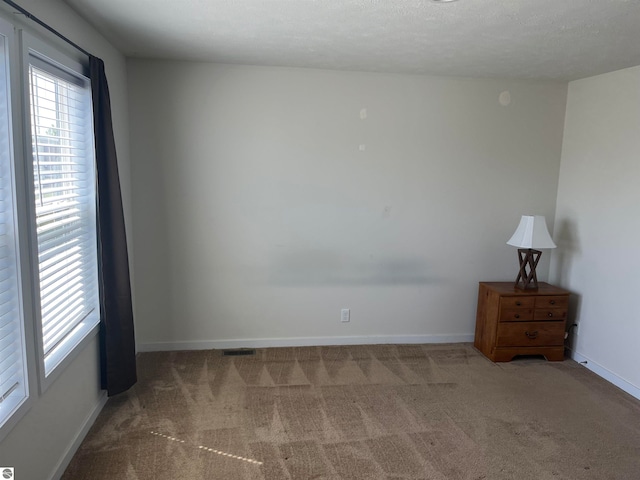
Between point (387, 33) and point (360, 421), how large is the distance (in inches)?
94.0

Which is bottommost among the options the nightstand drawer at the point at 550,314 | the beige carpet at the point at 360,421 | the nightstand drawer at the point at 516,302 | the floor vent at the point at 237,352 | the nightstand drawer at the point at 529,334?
the beige carpet at the point at 360,421

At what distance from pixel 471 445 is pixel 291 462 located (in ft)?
3.47

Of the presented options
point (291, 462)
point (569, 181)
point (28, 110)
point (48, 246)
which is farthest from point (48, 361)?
point (569, 181)

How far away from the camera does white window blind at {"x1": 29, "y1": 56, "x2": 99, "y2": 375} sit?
6.81 ft

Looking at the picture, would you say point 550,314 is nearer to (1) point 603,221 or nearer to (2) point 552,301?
(2) point 552,301

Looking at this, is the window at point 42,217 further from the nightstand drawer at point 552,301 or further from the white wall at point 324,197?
the nightstand drawer at point 552,301

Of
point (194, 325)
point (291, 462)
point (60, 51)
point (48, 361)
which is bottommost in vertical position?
point (291, 462)

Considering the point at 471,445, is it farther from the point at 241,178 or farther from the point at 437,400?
the point at 241,178

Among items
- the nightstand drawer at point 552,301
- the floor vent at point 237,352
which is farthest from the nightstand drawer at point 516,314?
the floor vent at point 237,352

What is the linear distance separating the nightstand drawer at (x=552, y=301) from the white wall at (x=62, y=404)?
11.0 ft

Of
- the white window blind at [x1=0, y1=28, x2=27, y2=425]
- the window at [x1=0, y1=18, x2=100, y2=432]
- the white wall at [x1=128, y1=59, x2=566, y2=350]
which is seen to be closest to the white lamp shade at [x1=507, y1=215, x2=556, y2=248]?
the white wall at [x1=128, y1=59, x2=566, y2=350]

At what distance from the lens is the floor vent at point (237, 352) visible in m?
3.67

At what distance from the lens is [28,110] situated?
188 centimetres

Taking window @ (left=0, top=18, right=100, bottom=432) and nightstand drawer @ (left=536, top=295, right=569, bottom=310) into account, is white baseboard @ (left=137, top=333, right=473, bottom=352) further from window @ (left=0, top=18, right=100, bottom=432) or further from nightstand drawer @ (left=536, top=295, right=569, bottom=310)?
window @ (left=0, top=18, right=100, bottom=432)
